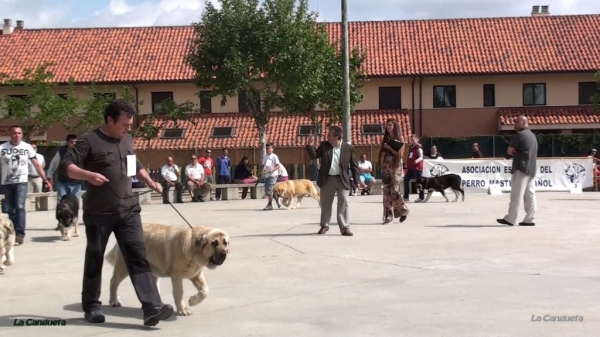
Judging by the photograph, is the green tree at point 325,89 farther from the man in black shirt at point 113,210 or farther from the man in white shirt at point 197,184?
the man in black shirt at point 113,210

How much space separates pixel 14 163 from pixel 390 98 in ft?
115

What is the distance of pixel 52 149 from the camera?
1447 inches

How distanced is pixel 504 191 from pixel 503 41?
22896 millimetres

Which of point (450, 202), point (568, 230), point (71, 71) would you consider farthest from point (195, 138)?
point (568, 230)

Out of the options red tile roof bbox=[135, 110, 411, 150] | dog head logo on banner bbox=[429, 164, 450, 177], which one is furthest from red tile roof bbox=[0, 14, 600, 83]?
Answer: dog head logo on banner bbox=[429, 164, 450, 177]

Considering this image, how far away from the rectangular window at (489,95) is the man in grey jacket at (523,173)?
3160 centimetres

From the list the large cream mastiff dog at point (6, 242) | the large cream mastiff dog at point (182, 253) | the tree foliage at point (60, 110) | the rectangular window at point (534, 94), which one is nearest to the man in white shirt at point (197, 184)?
the tree foliage at point (60, 110)

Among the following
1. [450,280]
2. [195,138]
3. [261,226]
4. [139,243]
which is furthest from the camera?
[195,138]

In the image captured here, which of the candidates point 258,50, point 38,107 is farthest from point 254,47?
point 38,107

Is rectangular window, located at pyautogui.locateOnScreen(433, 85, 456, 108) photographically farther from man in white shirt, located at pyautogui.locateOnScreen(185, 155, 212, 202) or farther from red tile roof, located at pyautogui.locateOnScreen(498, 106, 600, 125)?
man in white shirt, located at pyautogui.locateOnScreen(185, 155, 212, 202)

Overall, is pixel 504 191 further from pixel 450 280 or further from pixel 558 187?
pixel 450 280

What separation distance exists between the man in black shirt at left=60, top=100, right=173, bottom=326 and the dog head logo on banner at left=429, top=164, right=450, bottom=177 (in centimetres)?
2029

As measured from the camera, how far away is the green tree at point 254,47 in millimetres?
34875

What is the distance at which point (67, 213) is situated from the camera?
13883mm
